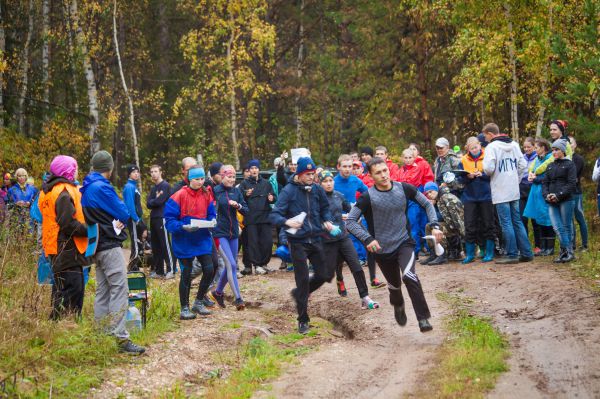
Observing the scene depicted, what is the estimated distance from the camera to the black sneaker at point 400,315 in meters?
10.0

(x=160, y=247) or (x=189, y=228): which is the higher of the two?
(x=189, y=228)

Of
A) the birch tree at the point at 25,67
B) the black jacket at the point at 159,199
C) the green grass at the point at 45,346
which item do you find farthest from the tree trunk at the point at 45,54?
the green grass at the point at 45,346

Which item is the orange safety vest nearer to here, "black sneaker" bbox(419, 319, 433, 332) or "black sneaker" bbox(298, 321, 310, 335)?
"black sneaker" bbox(298, 321, 310, 335)

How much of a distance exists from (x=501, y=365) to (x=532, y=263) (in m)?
6.53

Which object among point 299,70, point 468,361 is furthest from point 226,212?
point 299,70

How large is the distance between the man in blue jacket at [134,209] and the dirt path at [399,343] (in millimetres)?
3896

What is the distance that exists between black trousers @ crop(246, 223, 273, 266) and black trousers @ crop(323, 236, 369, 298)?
4349 millimetres

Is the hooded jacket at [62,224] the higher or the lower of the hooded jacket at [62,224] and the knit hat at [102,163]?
the lower

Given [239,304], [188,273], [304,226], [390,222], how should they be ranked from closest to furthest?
[390,222] < [304,226] < [188,273] < [239,304]

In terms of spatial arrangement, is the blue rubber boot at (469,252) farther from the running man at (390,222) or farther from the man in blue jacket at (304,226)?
the running man at (390,222)

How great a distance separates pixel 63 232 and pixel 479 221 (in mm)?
8012

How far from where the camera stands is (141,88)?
1554 inches

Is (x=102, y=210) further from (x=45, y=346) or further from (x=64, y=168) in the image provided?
(x=45, y=346)

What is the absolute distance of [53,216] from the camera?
9.49m
